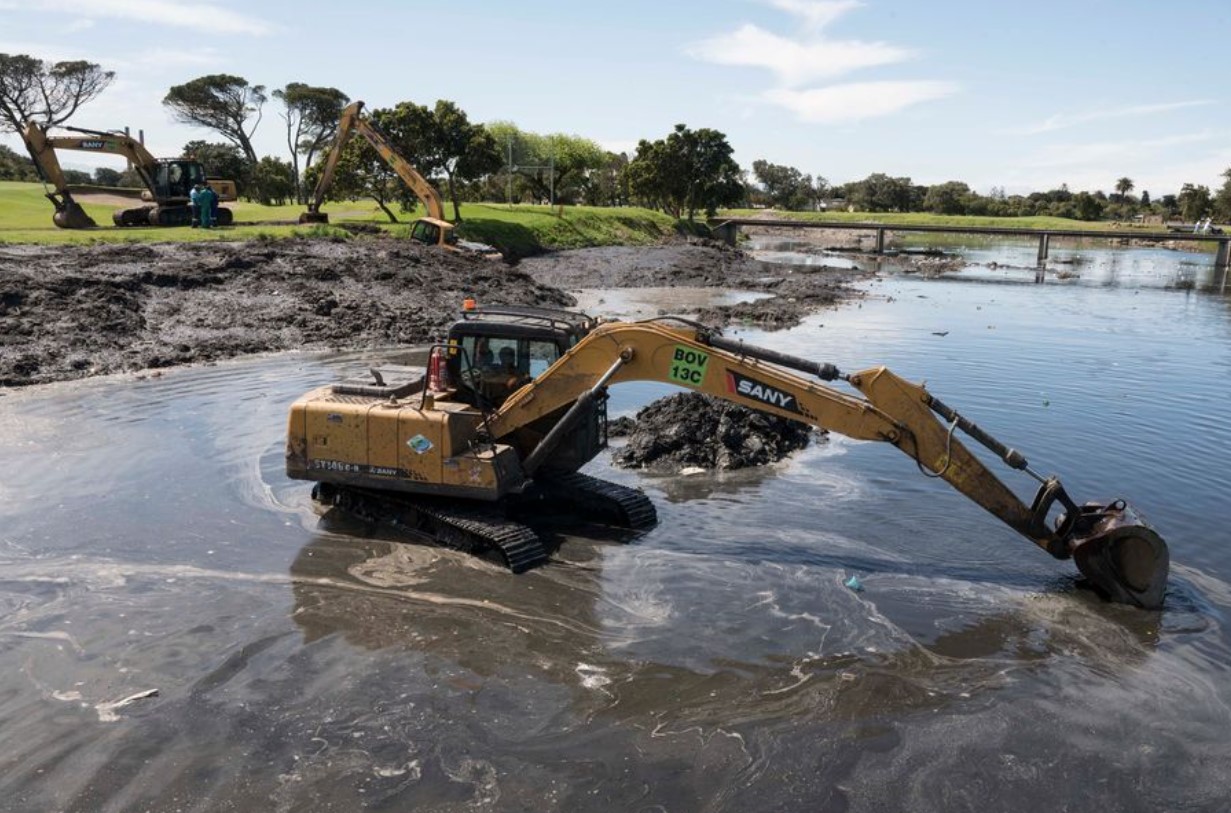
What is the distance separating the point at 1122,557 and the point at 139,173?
117ft

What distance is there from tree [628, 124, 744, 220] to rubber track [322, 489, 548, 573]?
203ft

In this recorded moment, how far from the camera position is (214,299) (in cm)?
2458

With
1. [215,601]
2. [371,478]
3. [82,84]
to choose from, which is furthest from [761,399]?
[82,84]

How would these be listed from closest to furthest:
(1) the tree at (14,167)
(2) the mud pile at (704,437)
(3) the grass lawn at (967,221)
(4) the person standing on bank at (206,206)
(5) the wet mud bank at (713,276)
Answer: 1. (2) the mud pile at (704,437)
2. (5) the wet mud bank at (713,276)
3. (4) the person standing on bank at (206,206)
4. (1) the tree at (14,167)
5. (3) the grass lawn at (967,221)

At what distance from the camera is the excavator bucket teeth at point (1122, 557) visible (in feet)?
29.9

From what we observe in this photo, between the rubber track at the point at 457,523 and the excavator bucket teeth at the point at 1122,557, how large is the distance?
570 centimetres

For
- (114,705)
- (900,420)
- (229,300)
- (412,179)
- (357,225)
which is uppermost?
(412,179)

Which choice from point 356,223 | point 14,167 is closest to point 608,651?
point 356,223

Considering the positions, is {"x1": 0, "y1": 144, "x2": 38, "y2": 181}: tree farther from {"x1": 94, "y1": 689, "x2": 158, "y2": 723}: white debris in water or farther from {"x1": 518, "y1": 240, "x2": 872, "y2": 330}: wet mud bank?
{"x1": 94, "y1": 689, "x2": 158, "y2": 723}: white debris in water

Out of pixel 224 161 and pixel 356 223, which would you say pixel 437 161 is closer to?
pixel 356 223

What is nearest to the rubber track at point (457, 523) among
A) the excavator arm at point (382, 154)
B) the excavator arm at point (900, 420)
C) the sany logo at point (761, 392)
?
the excavator arm at point (900, 420)

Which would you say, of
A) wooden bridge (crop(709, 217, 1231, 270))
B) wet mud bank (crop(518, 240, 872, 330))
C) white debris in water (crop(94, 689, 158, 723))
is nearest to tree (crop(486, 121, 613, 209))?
wooden bridge (crop(709, 217, 1231, 270))

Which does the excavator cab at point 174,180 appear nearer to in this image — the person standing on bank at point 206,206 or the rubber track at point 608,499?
the person standing on bank at point 206,206

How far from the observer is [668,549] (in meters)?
10.9
